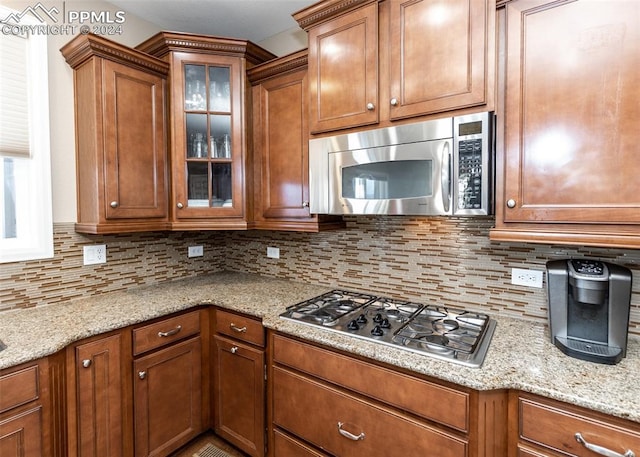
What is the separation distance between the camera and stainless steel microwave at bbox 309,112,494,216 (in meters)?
1.34

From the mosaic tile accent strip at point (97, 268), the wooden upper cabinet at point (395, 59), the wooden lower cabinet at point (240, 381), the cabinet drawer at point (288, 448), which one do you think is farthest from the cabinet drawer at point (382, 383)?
the mosaic tile accent strip at point (97, 268)

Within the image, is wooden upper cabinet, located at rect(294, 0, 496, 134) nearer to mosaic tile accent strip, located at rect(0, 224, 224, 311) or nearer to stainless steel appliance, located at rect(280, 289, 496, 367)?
stainless steel appliance, located at rect(280, 289, 496, 367)

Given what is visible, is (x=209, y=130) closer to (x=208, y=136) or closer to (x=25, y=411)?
(x=208, y=136)

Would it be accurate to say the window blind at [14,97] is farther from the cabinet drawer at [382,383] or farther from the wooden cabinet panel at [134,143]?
the cabinet drawer at [382,383]

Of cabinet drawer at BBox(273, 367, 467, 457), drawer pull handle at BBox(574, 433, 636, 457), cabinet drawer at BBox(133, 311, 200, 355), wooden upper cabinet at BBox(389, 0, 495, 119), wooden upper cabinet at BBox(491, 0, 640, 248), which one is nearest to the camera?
drawer pull handle at BBox(574, 433, 636, 457)

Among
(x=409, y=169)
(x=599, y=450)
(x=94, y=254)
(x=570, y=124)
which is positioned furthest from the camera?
(x=94, y=254)

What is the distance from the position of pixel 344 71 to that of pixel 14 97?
5.75 feet

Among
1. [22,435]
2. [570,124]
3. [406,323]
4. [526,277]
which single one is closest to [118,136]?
[22,435]

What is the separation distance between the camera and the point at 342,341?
1413 millimetres

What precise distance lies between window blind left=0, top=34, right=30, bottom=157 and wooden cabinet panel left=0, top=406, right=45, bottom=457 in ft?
4.15

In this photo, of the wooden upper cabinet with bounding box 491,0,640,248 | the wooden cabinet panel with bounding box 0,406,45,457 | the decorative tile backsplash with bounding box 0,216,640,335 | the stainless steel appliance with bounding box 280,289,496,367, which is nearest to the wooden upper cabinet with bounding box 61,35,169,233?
the decorative tile backsplash with bounding box 0,216,640,335

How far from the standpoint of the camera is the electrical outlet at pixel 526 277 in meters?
1.57

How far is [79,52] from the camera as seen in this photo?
1.82 metres

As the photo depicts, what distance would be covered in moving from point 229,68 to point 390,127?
3.88 feet
